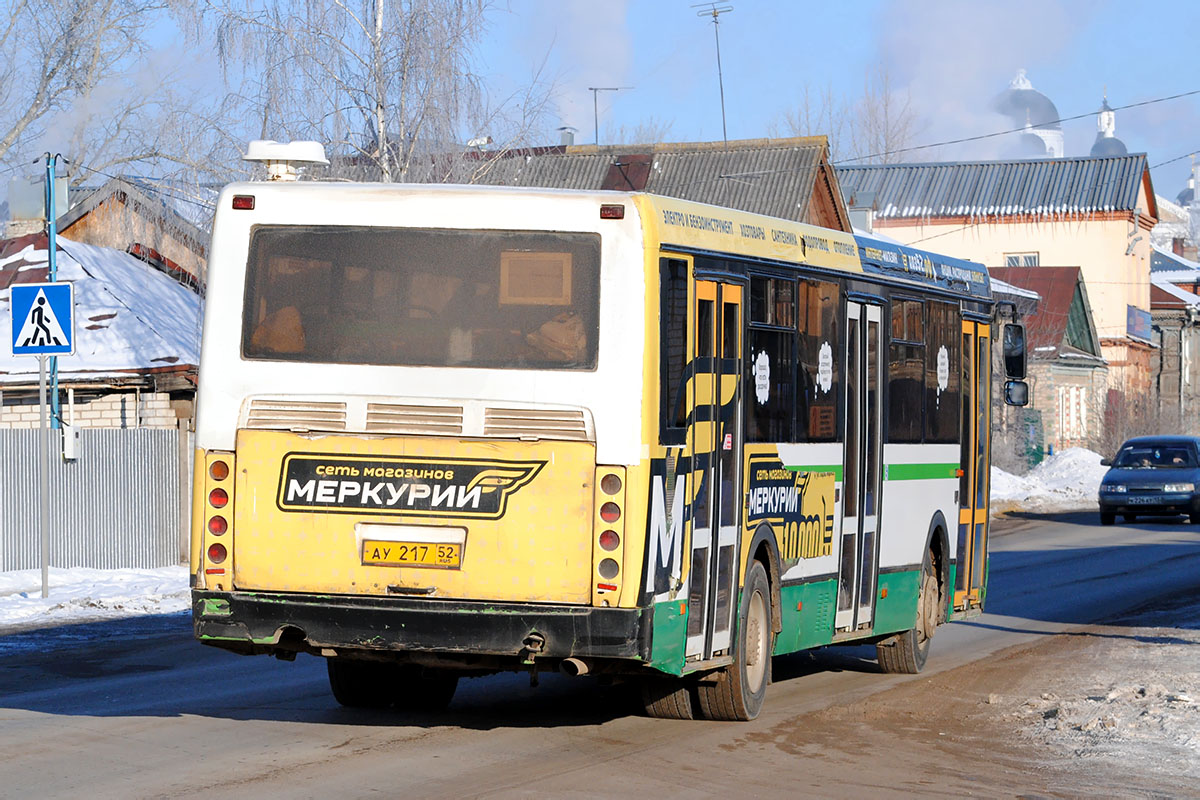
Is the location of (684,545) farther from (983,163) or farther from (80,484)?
(983,163)

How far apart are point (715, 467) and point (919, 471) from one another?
4045 mm

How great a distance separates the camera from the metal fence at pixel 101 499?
2148 centimetres

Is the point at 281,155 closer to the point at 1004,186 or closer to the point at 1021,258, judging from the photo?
the point at 1021,258

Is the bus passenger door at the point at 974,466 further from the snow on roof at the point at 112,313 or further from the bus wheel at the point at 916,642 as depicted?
the snow on roof at the point at 112,313

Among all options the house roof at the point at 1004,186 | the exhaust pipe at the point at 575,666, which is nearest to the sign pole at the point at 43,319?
the exhaust pipe at the point at 575,666

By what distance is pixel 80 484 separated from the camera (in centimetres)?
2238

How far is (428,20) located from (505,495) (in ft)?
64.4

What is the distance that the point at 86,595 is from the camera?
19.1 metres

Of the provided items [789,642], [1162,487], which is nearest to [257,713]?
[789,642]

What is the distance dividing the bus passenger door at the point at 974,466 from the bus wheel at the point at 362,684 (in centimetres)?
561

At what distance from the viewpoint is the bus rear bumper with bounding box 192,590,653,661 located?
8898 mm

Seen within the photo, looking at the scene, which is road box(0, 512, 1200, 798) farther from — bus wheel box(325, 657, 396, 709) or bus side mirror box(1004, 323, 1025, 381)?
bus side mirror box(1004, 323, 1025, 381)

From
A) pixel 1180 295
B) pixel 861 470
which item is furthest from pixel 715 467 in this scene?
pixel 1180 295

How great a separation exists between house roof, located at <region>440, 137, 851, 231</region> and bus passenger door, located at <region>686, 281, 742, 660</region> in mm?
31815
